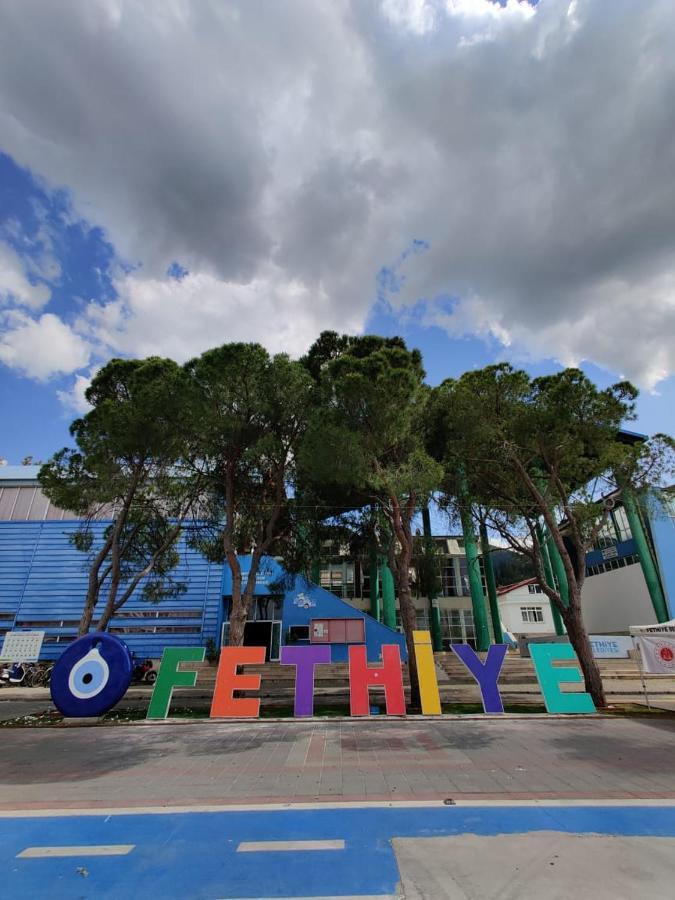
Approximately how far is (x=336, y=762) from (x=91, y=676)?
7313mm

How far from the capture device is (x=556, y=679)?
1123 cm

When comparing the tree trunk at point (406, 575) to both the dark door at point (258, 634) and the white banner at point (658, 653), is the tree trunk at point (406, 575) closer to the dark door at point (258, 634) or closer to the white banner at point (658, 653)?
the white banner at point (658, 653)

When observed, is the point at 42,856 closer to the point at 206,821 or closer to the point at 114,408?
the point at 206,821

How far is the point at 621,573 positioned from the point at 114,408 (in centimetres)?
3110

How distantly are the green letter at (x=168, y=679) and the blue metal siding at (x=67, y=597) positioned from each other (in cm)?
1340

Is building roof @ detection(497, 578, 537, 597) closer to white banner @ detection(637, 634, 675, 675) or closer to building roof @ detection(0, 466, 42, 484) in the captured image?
white banner @ detection(637, 634, 675, 675)

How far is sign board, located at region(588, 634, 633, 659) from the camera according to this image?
67.8ft

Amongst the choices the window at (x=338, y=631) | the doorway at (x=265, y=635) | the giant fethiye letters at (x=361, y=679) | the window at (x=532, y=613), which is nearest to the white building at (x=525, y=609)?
the window at (x=532, y=613)

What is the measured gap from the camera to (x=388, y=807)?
5312 mm

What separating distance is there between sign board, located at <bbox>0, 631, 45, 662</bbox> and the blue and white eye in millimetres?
10904

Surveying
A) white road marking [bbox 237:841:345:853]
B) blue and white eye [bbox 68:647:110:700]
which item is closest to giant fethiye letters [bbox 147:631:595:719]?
blue and white eye [bbox 68:647:110:700]

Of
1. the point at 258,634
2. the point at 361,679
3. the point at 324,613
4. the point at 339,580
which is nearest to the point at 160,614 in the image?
the point at 258,634

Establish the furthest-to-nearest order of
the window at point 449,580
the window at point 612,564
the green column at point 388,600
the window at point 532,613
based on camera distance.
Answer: the window at point 532,613, the window at point 449,580, the window at point 612,564, the green column at point 388,600

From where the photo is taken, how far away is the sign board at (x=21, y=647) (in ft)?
65.5
